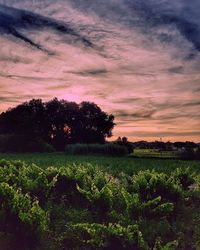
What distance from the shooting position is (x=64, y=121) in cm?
8850

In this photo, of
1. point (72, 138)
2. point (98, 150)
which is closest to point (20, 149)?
point (98, 150)

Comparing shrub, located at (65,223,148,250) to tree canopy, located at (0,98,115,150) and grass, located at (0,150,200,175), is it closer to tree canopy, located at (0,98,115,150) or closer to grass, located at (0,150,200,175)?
grass, located at (0,150,200,175)

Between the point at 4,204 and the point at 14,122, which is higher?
the point at 14,122

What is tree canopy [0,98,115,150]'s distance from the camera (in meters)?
86.1

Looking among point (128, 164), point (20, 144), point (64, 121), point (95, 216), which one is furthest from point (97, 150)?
point (95, 216)

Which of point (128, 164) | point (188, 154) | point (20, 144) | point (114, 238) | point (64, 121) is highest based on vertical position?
point (64, 121)

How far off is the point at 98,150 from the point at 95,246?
52.5 meters

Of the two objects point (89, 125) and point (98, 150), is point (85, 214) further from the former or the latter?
point (89, 125)

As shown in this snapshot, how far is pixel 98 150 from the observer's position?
61906mm

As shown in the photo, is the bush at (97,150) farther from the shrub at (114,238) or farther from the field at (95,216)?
the shrub at (114,238)

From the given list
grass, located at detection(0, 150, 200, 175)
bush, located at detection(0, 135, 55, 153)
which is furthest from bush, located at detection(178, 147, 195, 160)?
bush, located at detection(0, 135, 55, 153)

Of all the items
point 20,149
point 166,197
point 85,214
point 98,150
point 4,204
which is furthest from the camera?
point 20,149

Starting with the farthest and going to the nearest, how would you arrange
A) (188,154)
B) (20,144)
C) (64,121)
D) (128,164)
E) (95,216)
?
(64,121), (20,144), (188,154), (128,164), (95,216)

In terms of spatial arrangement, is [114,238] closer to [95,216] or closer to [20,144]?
[95,216]
